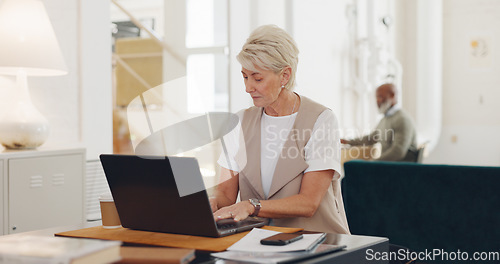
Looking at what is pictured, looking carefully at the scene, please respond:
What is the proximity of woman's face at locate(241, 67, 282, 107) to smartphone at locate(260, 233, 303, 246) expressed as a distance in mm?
722

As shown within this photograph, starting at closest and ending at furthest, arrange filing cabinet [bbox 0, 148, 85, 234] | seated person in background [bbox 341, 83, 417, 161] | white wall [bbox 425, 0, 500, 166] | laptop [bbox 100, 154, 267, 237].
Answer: laptop [bbox 100, 154, 267, 237] < filing cabinet [bbox 0, 148, 85, 234] < seated person in background [bbox 341, 83, 417, 161] < white wall [bbox 425, 0, 500, 166]

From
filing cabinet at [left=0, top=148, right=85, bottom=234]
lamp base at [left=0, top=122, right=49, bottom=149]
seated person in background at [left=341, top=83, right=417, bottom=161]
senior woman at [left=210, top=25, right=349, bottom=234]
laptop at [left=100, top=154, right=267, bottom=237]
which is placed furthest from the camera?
seated person in background at [left=341, top=83, right=417, bottom=161]

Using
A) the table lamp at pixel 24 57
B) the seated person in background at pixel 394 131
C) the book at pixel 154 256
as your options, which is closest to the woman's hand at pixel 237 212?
the book at pixel 154 256

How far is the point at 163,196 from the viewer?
125 centimetres

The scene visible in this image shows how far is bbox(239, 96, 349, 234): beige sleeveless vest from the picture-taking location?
174 cm

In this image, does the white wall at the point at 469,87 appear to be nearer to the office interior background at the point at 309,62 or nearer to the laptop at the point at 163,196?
the office interior background at the point at 309,62

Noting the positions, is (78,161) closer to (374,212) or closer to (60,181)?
(60,181)

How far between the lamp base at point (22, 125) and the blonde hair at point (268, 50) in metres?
1.19

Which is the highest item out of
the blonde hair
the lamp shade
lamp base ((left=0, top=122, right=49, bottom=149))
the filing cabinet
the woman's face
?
the lamp shade

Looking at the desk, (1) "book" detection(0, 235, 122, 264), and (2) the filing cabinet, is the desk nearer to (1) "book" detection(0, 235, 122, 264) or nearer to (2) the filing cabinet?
(1) "book" detection(0, 235, 122, 264)

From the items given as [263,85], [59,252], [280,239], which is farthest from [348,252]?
[263,85]

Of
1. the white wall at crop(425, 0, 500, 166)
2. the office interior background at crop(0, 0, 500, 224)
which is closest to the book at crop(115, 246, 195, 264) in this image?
the office interior background at crop(0, 0, 500, 224)

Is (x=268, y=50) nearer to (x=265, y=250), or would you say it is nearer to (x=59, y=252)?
(x=265, y=250)

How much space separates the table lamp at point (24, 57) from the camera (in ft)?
7.68
